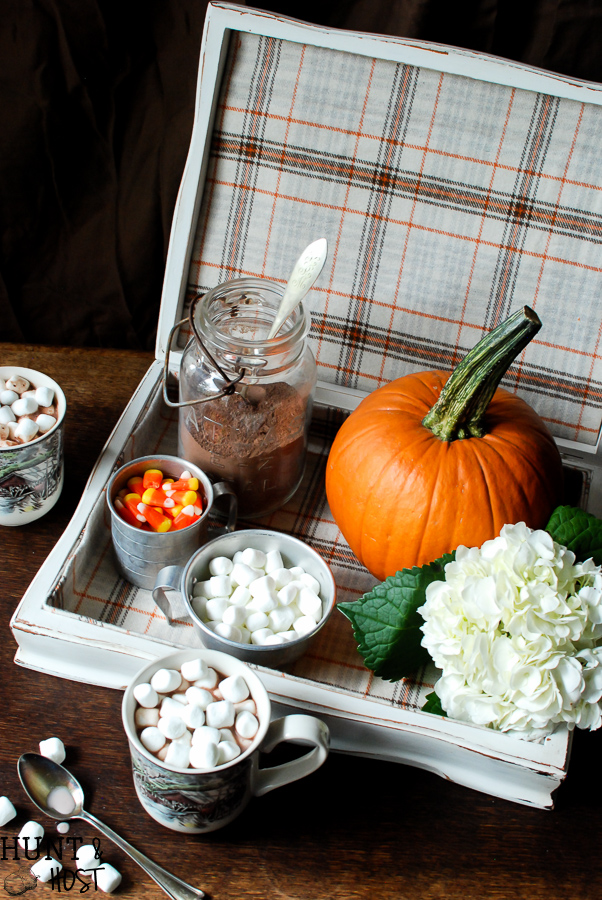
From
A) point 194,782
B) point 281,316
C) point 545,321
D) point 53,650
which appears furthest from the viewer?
point 545,321

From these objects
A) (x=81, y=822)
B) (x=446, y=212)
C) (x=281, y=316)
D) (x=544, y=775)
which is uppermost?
(x=446, y=212)

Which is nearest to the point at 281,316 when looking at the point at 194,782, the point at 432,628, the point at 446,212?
the point at 446,212

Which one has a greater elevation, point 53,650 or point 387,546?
point 387,546

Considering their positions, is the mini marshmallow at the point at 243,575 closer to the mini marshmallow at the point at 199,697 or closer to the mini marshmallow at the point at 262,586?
the mini marshmallow at the point at 262,586

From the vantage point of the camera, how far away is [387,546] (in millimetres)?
812

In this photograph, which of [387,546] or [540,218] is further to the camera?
[540,218]

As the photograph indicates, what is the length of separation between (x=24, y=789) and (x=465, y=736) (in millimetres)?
391

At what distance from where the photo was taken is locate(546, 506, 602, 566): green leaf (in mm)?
744

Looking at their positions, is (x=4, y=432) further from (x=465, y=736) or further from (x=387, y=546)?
(x=465, y=736)

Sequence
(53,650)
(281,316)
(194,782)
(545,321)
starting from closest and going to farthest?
1. (194,782)
2. (53,650)
3. (281,316)
4. (545,321)

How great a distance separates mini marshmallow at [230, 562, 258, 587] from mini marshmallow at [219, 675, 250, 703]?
150 mm

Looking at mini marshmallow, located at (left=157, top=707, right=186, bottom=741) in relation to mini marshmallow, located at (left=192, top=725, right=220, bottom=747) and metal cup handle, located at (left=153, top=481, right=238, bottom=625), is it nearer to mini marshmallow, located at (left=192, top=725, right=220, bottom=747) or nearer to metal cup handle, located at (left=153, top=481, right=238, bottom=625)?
mini marshmallow, located at (left=192, top=725, right=220, bottom=747)

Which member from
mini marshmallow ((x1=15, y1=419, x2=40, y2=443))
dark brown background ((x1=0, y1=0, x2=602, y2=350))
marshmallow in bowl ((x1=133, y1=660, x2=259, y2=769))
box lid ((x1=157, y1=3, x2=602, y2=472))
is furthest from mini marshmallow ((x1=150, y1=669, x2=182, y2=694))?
dark brown background ((x1=0, y1=0, x2=602, y2=350))

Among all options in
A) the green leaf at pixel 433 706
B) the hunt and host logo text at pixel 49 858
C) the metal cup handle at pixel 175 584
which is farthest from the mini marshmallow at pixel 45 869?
the green leaf at pixel 433 706
